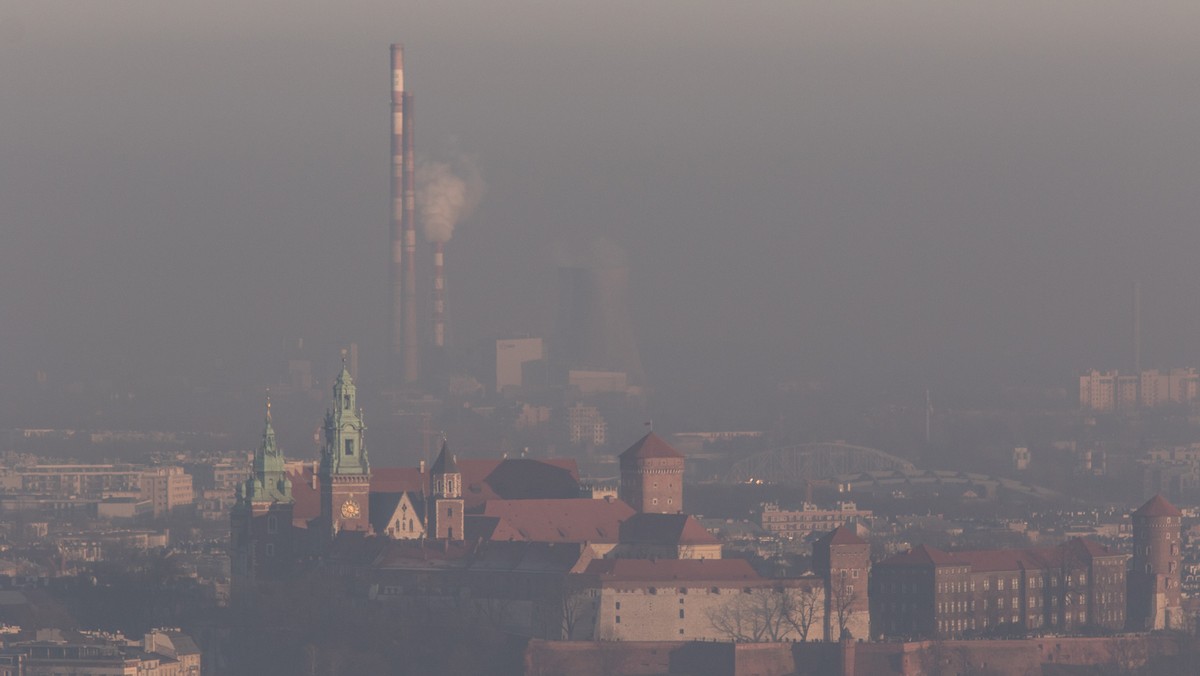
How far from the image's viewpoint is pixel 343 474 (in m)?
97.4

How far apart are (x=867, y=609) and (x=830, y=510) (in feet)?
165

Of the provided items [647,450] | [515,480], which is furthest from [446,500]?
[647,450]

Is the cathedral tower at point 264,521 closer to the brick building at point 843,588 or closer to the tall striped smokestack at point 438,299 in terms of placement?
the brick building at point 843,588

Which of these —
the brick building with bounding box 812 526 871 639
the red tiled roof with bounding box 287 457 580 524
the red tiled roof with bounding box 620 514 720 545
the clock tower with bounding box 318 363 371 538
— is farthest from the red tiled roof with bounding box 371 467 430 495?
the brick building with bounding box 812 526 871 639

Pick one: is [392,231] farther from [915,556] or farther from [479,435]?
→ [915,556]

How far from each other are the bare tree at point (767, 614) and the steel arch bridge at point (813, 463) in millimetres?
70943

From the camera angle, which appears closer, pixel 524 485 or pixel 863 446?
pixel 524 485

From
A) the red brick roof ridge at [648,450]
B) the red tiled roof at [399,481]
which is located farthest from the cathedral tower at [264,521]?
the red brick roof ridge at [648,450]

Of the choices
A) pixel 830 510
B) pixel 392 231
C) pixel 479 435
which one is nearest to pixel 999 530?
pixel 830 510

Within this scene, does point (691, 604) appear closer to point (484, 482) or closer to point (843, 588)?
point (843, 588)

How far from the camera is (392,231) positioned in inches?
6535

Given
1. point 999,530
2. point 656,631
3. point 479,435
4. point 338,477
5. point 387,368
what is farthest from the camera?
point 387,368

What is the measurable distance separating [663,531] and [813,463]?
231 ft

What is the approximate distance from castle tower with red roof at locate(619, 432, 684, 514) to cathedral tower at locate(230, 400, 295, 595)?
8.17 metres
